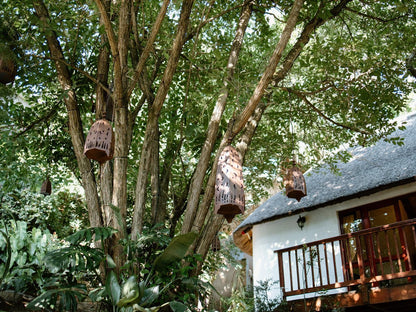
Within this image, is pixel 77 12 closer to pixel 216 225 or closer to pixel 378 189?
pixel 216 225

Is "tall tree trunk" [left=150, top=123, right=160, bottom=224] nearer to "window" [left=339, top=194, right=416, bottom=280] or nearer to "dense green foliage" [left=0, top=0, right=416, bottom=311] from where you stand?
"dense green foliage" [left=0, top=0, right=416, bottom=311]

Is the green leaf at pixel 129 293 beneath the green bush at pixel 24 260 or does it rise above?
beneath

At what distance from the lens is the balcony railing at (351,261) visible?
6473 millimetres

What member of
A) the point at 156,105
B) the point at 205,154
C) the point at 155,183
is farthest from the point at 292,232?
the point at 156,105

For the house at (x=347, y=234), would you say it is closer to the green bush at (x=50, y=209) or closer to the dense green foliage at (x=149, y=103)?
the dense green foliage at (x=149, y=103)

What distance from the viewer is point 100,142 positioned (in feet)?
14.9

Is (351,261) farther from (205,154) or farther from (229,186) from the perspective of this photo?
(229,186)

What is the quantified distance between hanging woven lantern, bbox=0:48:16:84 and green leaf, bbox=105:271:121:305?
2.46 metres

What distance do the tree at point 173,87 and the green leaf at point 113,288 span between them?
0.55m

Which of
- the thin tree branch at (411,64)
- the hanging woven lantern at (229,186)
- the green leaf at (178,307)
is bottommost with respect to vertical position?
the green leaf at (178,307)

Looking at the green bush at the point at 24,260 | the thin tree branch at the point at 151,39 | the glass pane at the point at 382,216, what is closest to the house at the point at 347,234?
the glass pane at the point at 382,216

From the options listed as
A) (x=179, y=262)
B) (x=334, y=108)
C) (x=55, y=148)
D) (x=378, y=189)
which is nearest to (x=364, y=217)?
(x=378, y=189)

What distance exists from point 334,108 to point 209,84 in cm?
210

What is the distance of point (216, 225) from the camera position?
5.11 meters
